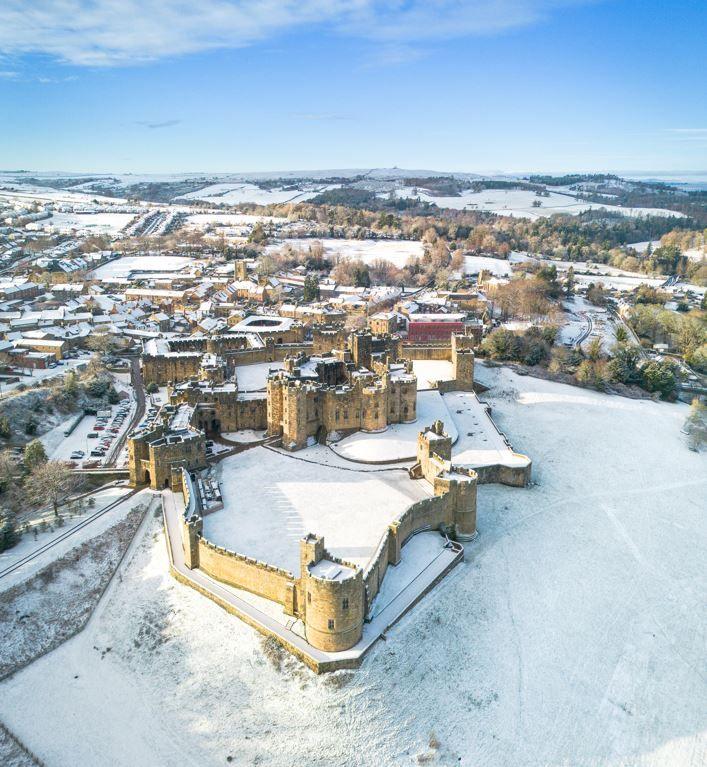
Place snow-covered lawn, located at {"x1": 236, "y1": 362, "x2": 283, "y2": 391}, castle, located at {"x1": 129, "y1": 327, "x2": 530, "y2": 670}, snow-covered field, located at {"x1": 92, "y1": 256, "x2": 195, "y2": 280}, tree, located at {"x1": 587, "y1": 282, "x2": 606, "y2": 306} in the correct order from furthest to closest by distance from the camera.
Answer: snow-covered field, located at {"x1": 92, "y1": 256, "x2": 195, "y2": 280} < tree, located at {"x1": 587, "y1": 282, "x2": 606, "y2": 306} < snow-covered lawn, located at {"x1": 236, "y1": 362, "x2": 283, "y2": 391} < castle, located at {"x1": 129, "y1": 327, "x2": 530, "y2": 670}

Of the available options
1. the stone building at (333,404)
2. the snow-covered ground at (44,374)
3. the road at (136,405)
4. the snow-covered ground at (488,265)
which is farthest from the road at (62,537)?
the snow-covered ground at (488,265)

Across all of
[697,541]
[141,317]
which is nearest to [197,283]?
[141,317]

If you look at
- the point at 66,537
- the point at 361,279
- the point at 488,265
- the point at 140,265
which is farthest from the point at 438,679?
the point at 140,265

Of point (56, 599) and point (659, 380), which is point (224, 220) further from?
point (56, 599)

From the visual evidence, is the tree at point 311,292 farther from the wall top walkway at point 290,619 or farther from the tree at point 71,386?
the wall top walkway at point 290,619

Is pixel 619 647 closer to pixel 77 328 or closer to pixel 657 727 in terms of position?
pixel 657 727

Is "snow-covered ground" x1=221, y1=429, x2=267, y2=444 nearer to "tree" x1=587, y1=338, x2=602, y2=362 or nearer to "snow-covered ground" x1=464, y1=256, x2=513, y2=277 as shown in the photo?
"tree" x1=587, y1=338, x2=602, y2=362

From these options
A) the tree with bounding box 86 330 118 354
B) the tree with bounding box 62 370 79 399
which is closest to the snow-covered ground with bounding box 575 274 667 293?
the tree with bounding box 86 330 118 354
